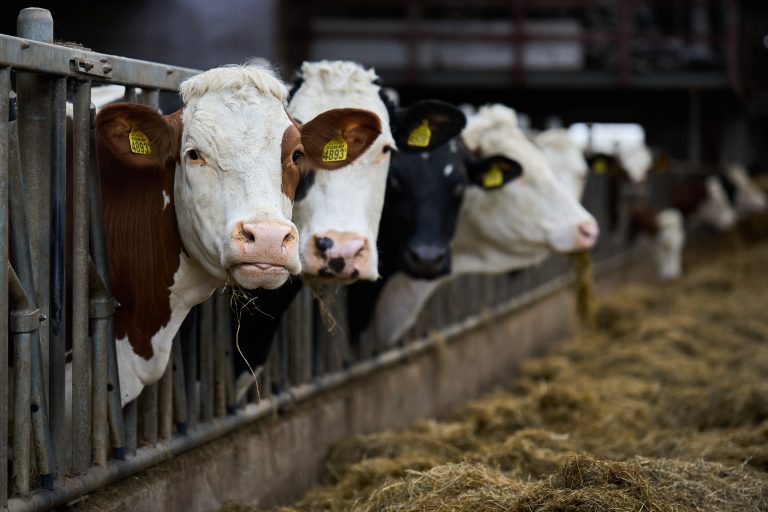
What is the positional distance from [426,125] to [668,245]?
1075cm

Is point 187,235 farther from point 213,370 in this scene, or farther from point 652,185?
point 652,185

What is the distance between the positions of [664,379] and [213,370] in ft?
15.4

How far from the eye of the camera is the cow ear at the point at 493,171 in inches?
257

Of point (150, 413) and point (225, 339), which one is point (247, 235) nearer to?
point (150, 413)

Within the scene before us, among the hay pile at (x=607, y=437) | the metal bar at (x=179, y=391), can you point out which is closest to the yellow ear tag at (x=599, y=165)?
the hay pile at (x=607, y=437)

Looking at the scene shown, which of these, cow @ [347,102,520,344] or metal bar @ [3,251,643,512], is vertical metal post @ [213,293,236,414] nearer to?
metal bar @ [3,251,643,512]

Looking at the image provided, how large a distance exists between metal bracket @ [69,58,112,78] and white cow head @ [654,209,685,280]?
12.3 meters

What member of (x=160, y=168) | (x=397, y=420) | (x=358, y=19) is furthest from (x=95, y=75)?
(x=358, y=19)

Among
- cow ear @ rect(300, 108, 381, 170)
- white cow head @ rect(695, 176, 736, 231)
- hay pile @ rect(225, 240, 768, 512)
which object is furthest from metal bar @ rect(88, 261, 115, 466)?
white cow head @ rect(695, 176, 736, 231)

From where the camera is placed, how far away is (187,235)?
12.5 feet

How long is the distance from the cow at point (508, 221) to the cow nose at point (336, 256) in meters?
2.20

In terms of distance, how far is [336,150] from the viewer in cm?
426

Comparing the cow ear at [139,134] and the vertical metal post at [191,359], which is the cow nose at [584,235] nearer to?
the vertical metal post at [191,359]

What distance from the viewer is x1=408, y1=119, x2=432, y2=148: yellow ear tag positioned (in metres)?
5.54
